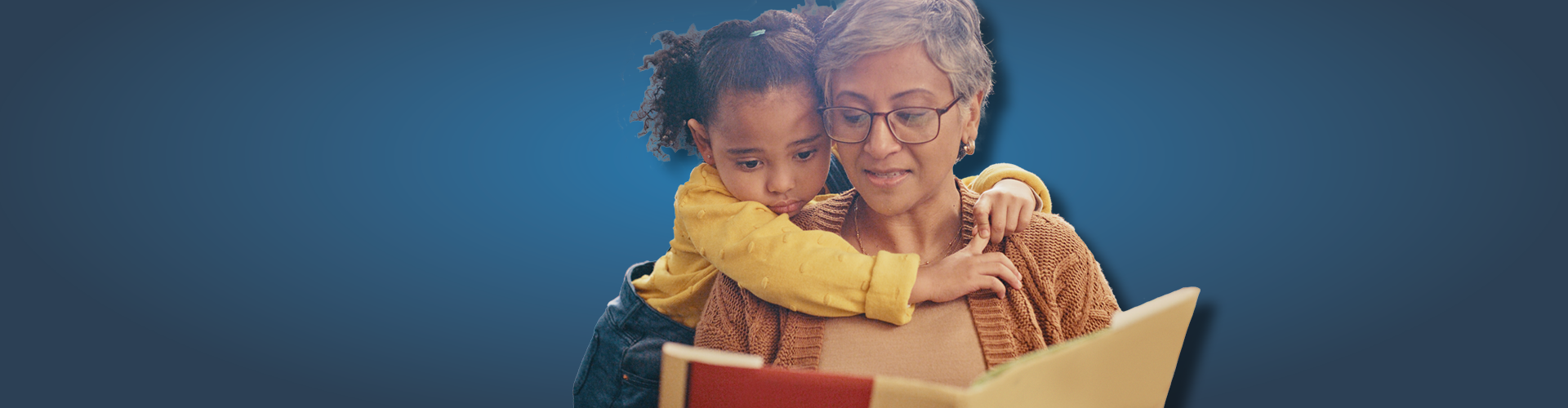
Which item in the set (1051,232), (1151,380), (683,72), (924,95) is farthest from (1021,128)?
(683,72)

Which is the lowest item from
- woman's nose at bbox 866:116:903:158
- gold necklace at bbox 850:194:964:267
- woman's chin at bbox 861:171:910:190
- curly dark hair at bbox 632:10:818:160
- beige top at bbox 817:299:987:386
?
beige top at bbox 817:299:987:386

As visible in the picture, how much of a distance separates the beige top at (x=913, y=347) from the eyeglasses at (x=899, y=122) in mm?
302

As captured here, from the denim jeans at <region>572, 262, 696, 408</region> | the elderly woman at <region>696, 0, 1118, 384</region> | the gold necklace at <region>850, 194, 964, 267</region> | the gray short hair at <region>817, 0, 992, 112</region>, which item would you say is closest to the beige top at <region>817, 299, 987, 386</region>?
the elderly woman at <region>696, 0, 1118, 384</region>

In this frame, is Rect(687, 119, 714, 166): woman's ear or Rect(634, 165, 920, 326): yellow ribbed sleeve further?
Rect(687, 119, 714, 166): woman's ear

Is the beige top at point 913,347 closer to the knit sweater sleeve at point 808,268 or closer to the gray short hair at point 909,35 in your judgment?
the knit sweater sleeve at point 808,268

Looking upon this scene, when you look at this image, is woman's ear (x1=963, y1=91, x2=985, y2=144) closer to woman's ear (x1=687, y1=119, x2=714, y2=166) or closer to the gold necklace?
the gold necklace

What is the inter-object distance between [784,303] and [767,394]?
0.55 ft

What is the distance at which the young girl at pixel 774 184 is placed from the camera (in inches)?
70.7

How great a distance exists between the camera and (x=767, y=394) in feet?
5.73

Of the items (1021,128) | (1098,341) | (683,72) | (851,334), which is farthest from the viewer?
(1021,128)

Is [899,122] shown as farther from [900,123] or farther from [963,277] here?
[963,277]

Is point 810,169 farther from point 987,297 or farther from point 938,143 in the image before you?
point 987,297

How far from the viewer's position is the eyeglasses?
5.92 ft

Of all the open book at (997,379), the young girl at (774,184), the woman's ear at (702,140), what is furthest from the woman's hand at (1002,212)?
the woman's ear at (702,140)
